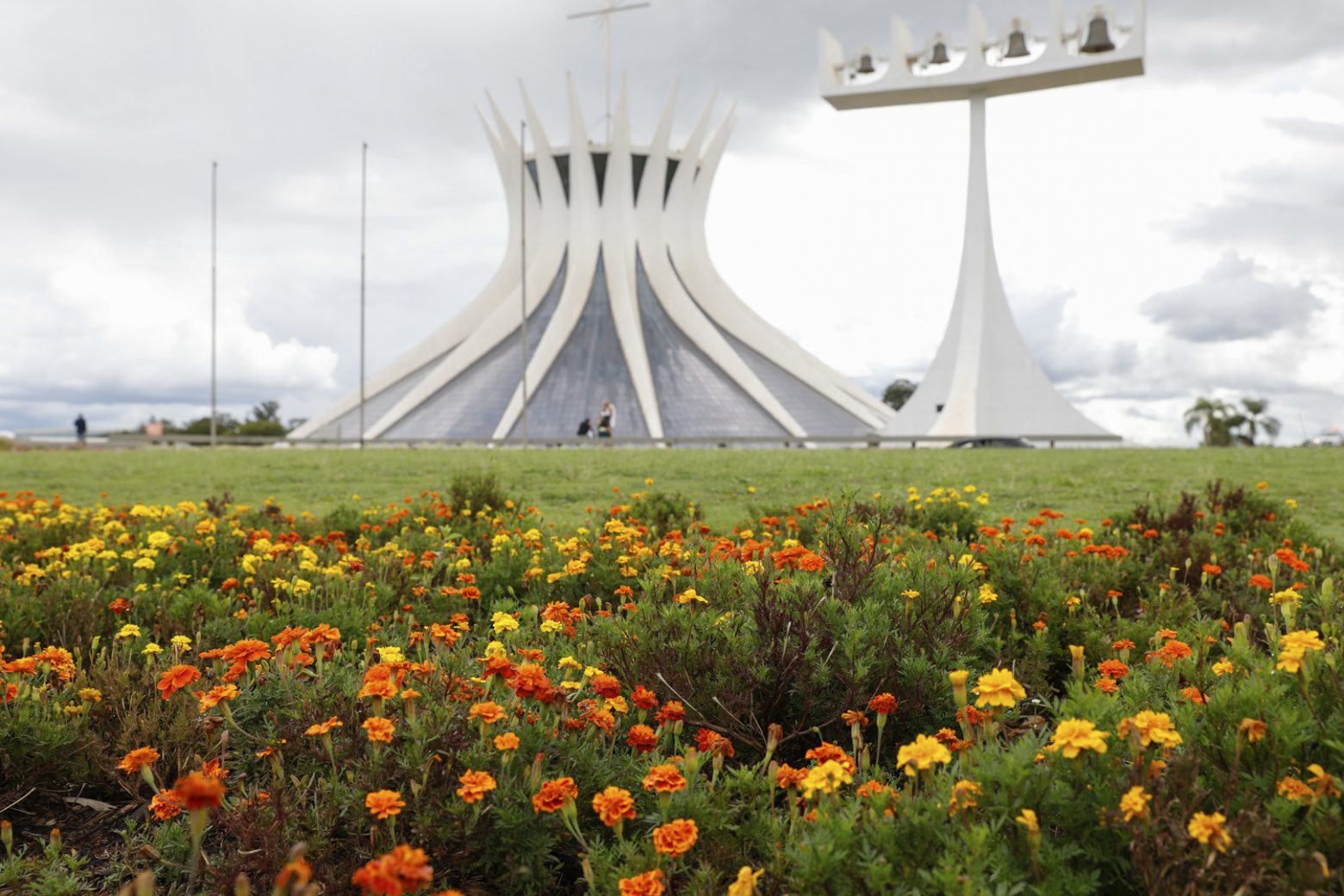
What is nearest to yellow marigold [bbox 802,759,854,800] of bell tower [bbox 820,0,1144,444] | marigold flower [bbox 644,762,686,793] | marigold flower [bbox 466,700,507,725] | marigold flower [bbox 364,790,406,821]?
marigold flower [bbox 644,762,686,793]

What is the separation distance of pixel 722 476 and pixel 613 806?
26.6ft

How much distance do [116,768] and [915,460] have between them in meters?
9.58

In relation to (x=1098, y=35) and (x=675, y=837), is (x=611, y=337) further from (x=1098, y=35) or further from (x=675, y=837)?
(x=675, y=837)

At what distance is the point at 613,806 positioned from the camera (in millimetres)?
1683

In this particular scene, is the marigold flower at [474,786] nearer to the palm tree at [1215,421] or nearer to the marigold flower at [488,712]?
the marigold flower at [488,712]

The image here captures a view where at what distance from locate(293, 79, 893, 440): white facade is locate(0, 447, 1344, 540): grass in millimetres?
17695

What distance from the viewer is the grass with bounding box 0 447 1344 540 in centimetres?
813

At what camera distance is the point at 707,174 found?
123 feet

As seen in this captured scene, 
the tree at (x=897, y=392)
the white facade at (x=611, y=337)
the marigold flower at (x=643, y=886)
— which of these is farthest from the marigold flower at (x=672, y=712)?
the tree at (x=897, y=392)

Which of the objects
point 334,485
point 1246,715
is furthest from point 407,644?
point 334,485

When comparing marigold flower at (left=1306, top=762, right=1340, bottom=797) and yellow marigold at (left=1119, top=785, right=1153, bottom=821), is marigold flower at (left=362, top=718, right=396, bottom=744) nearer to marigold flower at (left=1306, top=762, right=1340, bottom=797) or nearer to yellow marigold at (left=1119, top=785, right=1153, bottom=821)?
yellow marigold at (left=1119, top=785, right=1153, bottom=821)

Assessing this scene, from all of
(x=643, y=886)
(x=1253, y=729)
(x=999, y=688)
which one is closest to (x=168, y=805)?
(x=643, y=886)

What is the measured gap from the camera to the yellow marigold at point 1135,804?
152 centimetres

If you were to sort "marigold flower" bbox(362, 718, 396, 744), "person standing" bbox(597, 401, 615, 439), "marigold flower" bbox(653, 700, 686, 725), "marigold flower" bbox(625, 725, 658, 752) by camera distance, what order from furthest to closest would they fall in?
"person standing" bbox(597, 401, 615, 439)
"marigold flower" bbox(653, 700, 686, 725)
"marigold flower" bbox(625, 725, 658, 752)
"marigold flower" bbox(362, 718, 396, 744)
